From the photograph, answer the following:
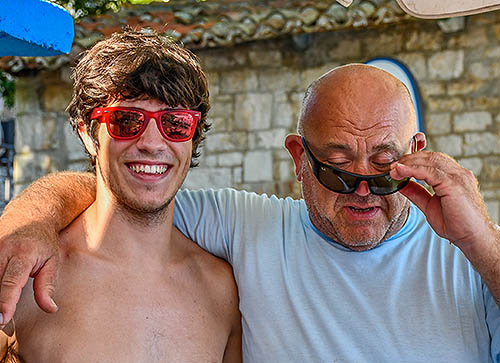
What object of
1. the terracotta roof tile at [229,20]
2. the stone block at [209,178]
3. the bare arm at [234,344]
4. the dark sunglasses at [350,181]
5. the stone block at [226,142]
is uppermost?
the terracotta roof tile at [229,20]

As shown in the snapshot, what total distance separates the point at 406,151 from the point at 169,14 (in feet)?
16.6

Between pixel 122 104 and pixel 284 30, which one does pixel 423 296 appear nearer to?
pixel 122 104

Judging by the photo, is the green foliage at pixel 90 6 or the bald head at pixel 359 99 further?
the green foliage at pixel 90 6

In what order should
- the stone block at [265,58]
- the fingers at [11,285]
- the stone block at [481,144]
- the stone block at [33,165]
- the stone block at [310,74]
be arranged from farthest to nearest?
the stone block at [33,165] → the stone block at [265,58] → the stone block at [310,74] → the stone block at [481,144] → the fingers at [11,285]

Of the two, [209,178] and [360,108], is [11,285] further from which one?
A: [209,178]

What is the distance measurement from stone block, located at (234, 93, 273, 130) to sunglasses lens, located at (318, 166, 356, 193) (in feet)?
16.0

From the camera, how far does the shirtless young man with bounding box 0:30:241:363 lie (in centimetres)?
242

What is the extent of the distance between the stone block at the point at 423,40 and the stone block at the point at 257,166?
1.87 metres

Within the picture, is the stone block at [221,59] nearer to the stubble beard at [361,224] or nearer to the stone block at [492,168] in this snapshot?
the stone block at [492,168]

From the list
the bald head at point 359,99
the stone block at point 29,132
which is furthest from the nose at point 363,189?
the stone block at point 29,132

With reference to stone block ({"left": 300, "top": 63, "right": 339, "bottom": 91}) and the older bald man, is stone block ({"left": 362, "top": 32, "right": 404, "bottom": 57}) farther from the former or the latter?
the older bald man

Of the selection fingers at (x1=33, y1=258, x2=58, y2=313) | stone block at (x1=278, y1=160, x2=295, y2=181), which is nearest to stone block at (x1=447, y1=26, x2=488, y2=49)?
stone block at (x1=278, y1=160, x2=295, y2=181)

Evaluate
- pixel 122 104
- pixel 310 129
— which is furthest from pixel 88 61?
pixel 310 129

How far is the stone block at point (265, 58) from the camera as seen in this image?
297 inches
